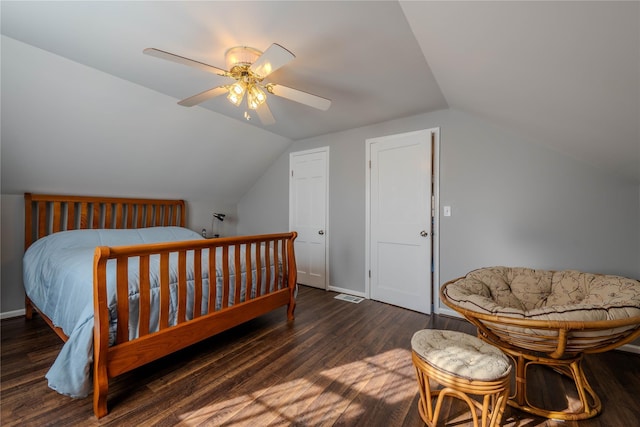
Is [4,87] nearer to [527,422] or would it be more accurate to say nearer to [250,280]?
[250,280]

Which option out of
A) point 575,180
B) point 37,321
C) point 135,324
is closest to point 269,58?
point 135,324

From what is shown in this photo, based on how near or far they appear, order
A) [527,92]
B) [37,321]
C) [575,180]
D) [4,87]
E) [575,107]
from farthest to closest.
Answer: [37,321] → [575,180] → [4,87] → [527,92] → [575,107]

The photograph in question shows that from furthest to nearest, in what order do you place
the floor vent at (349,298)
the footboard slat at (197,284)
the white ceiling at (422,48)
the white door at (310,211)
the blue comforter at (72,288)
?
the white door at (310,211) → the floor vent at (349,298) → the footboard slat at (197,284) → the blue comforter at (72,288) → the white ceiling at (422,48)

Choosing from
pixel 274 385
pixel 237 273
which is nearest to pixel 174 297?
pixel 237 273

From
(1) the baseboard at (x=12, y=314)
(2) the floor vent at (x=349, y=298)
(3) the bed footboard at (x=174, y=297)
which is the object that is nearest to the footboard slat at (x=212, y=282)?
(3) the bed footboard at (x=174, y=297)

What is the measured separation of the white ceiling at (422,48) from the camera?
3.64ft

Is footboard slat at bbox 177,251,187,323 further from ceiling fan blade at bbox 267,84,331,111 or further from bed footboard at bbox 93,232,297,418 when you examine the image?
ceiling fan blade at bbox 267,84,331,111

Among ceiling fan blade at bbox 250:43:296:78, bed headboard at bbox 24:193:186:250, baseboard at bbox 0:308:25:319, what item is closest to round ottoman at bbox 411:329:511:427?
ceiling fan blade at bbox 250:43:296:78

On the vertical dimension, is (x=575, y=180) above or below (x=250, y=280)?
above

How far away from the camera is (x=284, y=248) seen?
2771mm

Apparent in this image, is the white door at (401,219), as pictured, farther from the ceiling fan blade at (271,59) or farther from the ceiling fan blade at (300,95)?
the ceiling fan blade at (271,59)

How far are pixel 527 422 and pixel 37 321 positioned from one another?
405cm

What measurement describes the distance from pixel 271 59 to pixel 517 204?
251cm

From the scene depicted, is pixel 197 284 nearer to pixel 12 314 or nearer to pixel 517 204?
pixel 12 314
